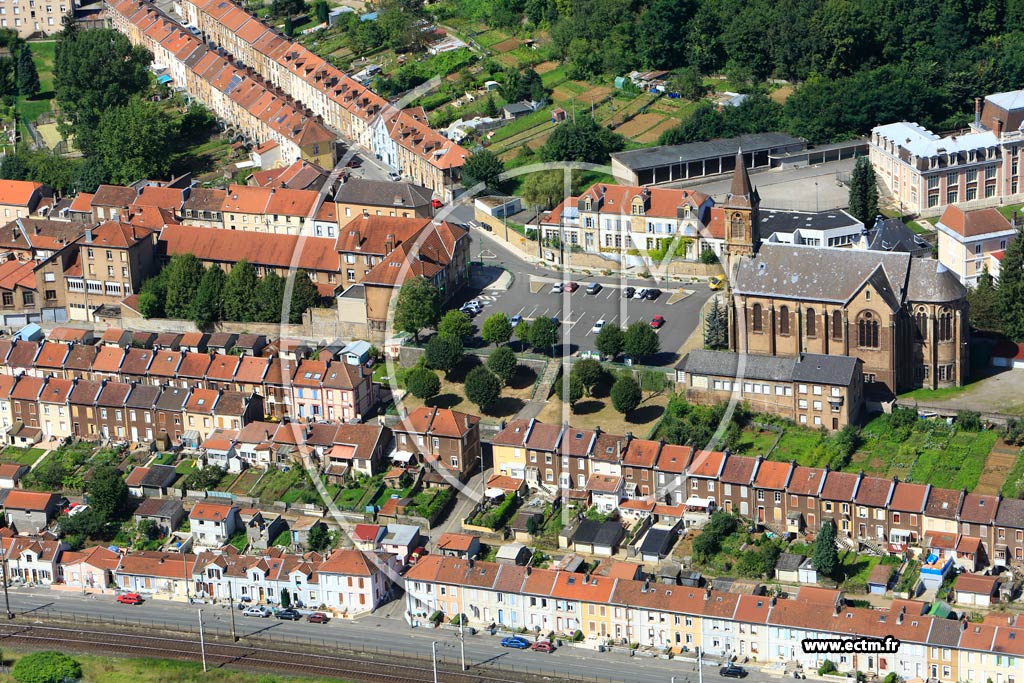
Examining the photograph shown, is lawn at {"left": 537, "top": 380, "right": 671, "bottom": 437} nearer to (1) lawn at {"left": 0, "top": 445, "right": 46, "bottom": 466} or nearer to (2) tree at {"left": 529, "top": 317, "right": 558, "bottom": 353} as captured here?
(2) tree at {"left": 529, "top": 317, "right": 558, "bottom": 353}

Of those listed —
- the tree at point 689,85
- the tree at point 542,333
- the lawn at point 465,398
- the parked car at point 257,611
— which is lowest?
the parked car at point 257,611

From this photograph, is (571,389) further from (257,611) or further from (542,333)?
(257,611)

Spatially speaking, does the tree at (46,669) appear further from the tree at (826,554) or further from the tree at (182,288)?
the tree at (826,554)

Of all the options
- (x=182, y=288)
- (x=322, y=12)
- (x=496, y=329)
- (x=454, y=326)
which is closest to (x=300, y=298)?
(x=182, y=288)

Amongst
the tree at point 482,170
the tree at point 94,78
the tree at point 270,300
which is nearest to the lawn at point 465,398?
the tree at point 270,300

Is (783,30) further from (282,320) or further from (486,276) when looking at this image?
(282,320)

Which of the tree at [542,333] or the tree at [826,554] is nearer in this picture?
the tree at [826,554]

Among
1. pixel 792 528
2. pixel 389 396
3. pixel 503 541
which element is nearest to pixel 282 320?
pixel 389 396
